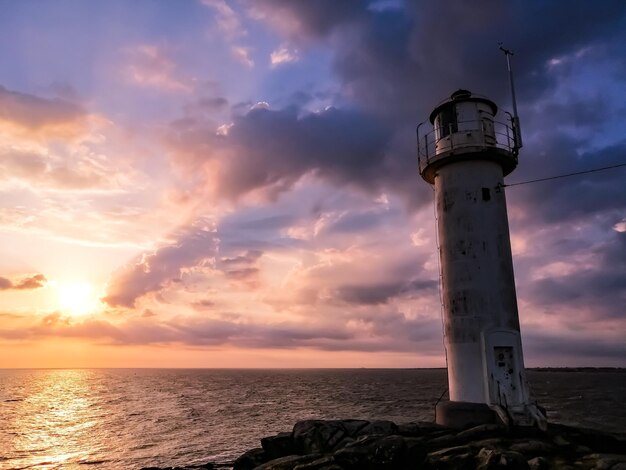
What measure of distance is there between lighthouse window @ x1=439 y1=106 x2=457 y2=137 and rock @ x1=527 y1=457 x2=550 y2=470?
13003 millimetres

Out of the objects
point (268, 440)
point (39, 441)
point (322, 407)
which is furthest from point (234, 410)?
point (268, 440)

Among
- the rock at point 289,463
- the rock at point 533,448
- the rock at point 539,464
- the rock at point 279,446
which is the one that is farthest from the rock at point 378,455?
the rock at point 279,446

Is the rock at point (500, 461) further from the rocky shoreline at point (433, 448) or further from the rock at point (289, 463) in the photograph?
the rock at point (289, 463)

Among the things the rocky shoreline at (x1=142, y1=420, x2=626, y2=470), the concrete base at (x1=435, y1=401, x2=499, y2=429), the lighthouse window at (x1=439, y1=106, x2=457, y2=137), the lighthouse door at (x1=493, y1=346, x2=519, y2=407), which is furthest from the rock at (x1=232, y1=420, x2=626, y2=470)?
the lighthouse window at (x1=439, y1=106, x2=457, y2=137)

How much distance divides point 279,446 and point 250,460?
1.25m

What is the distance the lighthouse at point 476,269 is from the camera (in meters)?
18.0

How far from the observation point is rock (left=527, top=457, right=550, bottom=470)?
12.7 metres

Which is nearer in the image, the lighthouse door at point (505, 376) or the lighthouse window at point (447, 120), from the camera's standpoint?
the lighthouse door at point (505, 376)

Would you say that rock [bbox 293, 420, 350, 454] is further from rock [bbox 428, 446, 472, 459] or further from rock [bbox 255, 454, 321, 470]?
rock [bbox 428, 446, 472, 459]

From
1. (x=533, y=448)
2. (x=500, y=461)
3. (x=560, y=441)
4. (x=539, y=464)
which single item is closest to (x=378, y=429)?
(x=533, y=448)

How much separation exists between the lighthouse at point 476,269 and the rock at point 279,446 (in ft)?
A: 19.6

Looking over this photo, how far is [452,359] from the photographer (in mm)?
18875

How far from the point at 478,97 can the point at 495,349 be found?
10.7m

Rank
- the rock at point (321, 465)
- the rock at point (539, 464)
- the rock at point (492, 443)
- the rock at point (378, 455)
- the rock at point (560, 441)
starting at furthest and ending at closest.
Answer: the rock at point (560, 441) → the rock at point (492, 443) → the rock at point (378, 455) → the rock at point (321, 465) → the rock at point (539, 464)
